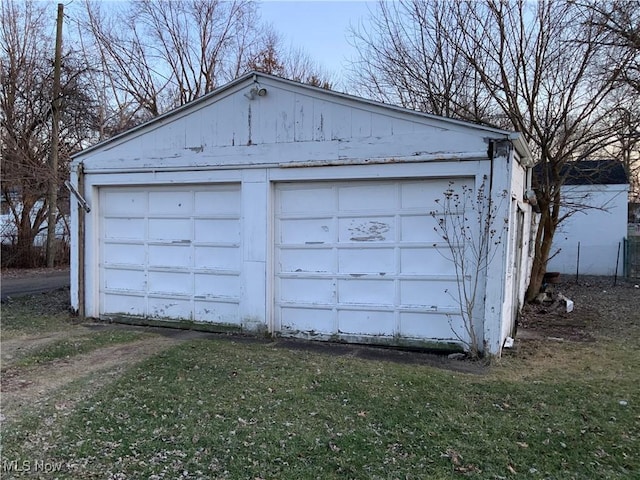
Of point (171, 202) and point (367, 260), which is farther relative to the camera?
point (171, 202)

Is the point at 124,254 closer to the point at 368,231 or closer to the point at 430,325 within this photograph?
the point at 368,231

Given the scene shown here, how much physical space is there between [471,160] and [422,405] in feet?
10.2

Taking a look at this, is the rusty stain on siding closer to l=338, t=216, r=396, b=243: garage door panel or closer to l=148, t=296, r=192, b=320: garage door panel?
l=338, t=216, r=396, b=243: garage door panel

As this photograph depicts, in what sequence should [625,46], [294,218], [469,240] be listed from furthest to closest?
[625,46] → [294,218] → [469,240]

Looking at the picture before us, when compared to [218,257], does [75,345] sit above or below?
below

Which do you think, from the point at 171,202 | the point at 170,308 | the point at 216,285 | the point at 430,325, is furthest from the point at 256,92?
the point at 430,325

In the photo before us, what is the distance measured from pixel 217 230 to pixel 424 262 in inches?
121

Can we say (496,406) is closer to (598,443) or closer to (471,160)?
(598,443)

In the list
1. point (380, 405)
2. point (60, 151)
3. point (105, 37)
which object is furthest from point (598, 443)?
point (105, 37)

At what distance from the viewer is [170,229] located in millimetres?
7539

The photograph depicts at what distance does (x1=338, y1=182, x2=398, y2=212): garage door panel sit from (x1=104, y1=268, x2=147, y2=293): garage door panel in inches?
137

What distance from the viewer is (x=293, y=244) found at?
6859 millimetres
